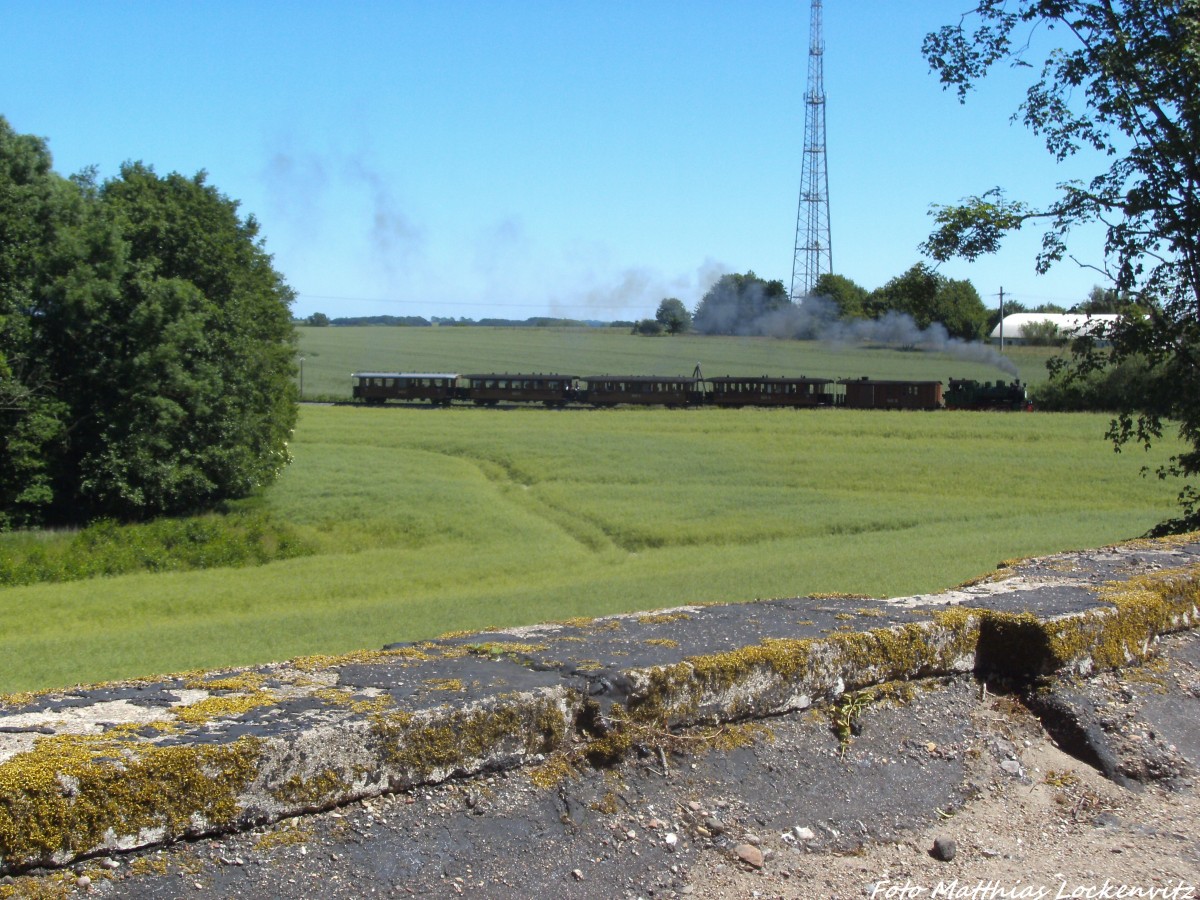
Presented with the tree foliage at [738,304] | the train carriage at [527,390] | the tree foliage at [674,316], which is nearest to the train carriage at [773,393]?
the train carriage at [527,390]

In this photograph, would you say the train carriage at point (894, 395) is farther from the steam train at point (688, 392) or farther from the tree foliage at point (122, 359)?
the tree foliage at point (122, 359)

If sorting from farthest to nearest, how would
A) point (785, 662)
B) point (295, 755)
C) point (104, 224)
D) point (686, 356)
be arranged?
point (686, 356), point (104, 224), point (785, 662), point (295, 755)

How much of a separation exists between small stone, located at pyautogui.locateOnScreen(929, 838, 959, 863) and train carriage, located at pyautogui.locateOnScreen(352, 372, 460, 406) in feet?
197

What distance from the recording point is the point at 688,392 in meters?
61.8

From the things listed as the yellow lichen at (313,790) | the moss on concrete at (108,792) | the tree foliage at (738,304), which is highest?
the tree foliage at (738,304)

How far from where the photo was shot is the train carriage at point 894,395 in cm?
5800

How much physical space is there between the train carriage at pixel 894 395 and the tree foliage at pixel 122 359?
3479 centimetres

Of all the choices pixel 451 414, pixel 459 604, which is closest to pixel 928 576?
pixel 459 604

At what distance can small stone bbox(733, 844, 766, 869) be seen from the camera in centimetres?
282

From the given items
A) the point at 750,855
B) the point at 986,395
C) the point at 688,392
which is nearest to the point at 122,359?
the point at 750,855

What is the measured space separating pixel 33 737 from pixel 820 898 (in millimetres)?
1878

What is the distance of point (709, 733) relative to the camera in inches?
124

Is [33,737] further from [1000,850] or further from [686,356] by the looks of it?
[686,356]

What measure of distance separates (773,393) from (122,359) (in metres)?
38.2
